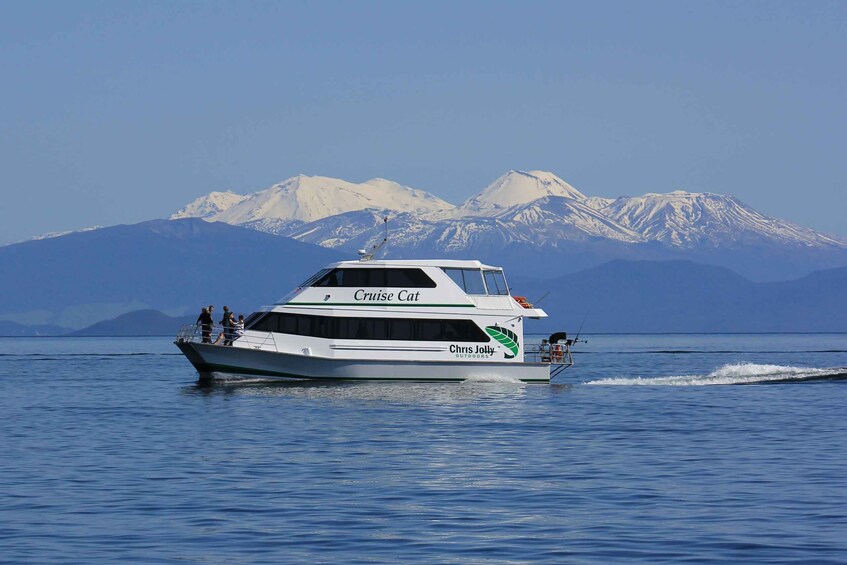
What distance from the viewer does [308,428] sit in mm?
33594

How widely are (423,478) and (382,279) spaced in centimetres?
2311

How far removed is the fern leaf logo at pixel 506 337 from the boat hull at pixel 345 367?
532 millimetres

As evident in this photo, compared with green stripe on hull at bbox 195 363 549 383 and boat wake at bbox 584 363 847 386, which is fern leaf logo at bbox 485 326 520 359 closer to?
green stripe on hull at bbox 195 363 549 383

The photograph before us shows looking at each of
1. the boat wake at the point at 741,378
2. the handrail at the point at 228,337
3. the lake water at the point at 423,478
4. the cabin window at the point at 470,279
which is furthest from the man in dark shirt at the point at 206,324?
the boat wake at the point at 741,378

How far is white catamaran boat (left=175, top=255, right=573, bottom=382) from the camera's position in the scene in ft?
154

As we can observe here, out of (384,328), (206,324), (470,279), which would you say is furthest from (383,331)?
(206,324)

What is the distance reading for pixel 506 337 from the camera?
47.6 metres

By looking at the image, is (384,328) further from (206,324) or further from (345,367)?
(206,324)

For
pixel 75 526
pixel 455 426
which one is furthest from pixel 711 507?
pixel 455 426

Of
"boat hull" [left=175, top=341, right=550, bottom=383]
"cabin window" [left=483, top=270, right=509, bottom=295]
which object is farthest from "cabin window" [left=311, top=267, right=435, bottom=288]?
"boat hull" [left=175, top=341, right=550, bottom=383]

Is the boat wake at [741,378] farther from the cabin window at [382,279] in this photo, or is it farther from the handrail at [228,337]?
the handrail at [228,337]

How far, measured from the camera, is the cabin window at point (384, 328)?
47.0 metres

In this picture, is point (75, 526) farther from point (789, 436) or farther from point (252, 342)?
point (252, 342)

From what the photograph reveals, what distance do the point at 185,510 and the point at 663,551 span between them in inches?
301
